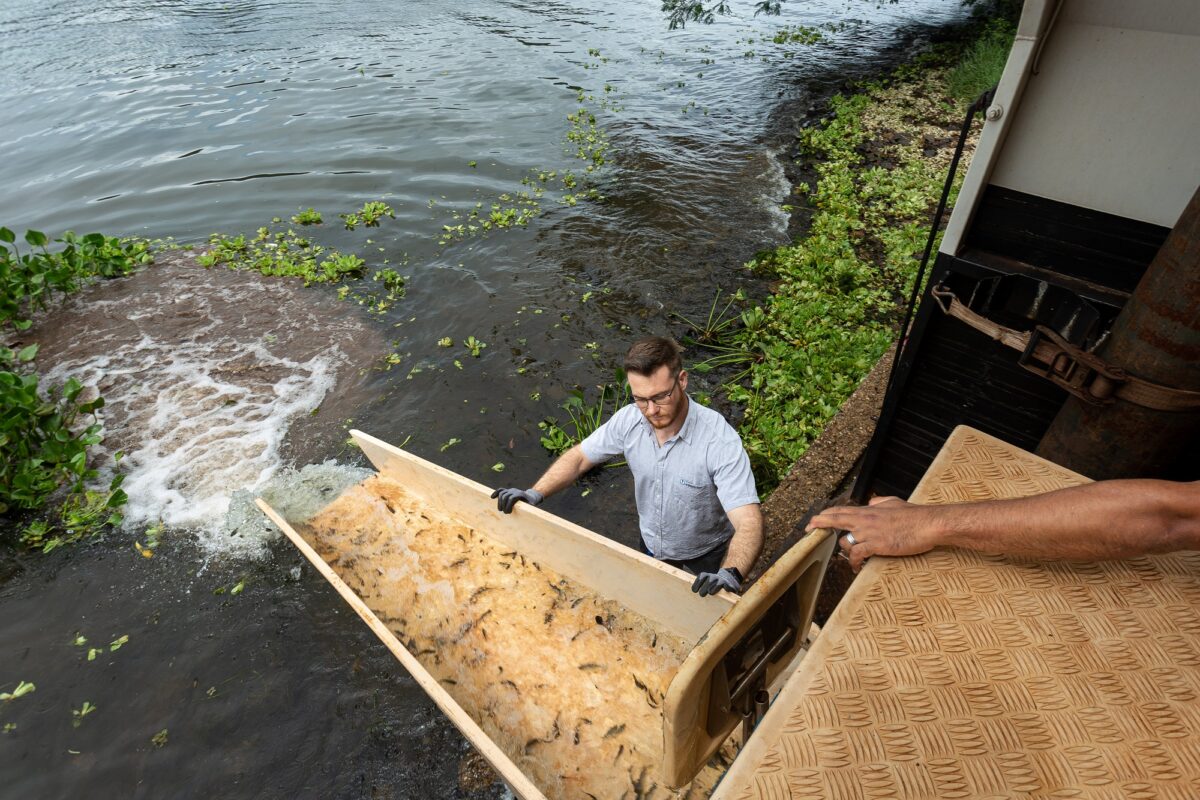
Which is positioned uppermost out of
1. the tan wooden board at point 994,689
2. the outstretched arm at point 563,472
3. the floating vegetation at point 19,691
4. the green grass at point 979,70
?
the green grass at point 979,70

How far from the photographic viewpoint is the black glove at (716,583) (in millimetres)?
3314

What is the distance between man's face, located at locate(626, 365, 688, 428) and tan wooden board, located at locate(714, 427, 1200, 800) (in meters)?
1.83

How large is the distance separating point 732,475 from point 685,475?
301mm

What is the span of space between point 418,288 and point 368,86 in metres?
10.1

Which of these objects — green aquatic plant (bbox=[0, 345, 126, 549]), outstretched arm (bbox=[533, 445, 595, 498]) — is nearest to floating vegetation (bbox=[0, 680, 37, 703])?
green aquatic plant (bbox=[0, 345, 126, 549])

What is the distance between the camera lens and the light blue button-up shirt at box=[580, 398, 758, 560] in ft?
11.7

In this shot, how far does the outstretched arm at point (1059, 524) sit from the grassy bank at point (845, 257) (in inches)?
153

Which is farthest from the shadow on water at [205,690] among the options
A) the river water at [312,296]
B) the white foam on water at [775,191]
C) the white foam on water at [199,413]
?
the white foam on water at [775,191]

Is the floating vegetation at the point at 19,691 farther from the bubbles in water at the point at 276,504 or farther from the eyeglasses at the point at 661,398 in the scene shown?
the eyeglasses at the point at 661,398

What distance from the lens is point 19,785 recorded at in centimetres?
462

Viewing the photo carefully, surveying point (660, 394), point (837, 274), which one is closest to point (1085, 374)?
point (660, 394)

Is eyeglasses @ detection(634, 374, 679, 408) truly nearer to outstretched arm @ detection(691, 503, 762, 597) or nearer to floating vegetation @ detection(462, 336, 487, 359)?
outstretched arm @ detection(691, 503, 762, 597)

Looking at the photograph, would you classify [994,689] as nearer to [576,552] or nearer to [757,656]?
[757,656]

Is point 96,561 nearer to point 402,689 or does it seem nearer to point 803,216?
point 402,689
